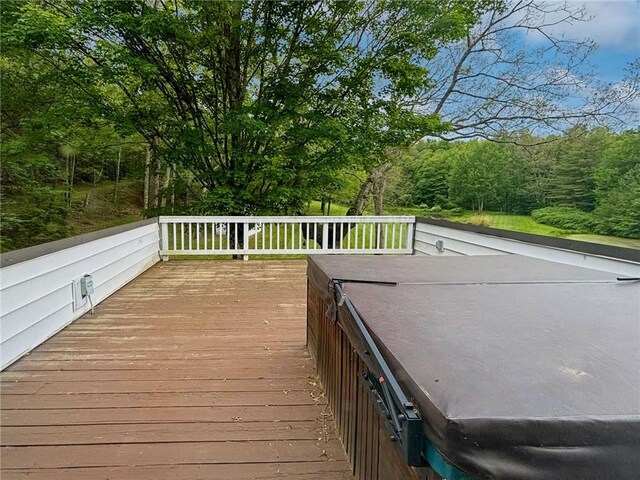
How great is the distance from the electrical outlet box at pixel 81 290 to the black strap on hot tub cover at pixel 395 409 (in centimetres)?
327

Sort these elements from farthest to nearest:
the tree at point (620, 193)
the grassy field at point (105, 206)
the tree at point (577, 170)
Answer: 1. the grassy field at point (105, 206)
2. the tree at point (577, 170)
3. the tree at point (620, 193)

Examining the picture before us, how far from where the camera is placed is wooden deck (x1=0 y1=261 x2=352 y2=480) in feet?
5.50

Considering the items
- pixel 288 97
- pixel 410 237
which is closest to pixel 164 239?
pixel 288 97

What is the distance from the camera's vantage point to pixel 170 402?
2.15m

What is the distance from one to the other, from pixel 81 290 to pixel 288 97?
5.08 meters

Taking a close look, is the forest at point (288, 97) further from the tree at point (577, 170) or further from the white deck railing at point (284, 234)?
the white deck railing at point (284, 234)

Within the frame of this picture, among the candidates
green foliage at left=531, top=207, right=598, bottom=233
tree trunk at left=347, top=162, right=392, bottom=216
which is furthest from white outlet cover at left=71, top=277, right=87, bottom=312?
tree trunk at left=347, top=162, right=392, bottom=216

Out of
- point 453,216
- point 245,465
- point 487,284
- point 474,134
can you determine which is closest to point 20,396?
point 245,465

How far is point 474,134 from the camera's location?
937cm

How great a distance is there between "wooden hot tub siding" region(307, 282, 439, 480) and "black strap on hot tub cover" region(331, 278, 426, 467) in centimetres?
8

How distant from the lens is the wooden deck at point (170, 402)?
1677 millimetres

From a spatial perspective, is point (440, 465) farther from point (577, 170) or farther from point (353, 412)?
point (577, 170)

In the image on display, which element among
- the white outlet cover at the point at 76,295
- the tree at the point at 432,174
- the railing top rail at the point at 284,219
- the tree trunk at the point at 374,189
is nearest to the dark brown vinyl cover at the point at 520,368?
the white outlet cover at the point at 76,295

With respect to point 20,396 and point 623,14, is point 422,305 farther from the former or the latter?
point 623,14
